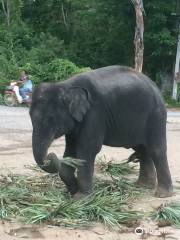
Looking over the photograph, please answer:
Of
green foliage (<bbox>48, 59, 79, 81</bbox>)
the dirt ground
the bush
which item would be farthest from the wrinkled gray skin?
the bush

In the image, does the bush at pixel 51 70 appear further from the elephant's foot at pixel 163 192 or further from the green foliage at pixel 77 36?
the elephant's foot at pixel 163 192

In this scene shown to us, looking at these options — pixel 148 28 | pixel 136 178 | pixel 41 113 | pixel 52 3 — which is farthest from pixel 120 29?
pixel 41 113

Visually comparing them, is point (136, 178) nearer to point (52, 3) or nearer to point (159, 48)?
point (159, 48)

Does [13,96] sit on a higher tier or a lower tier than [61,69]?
lower

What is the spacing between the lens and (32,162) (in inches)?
404

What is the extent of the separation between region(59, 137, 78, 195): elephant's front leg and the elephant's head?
1.36ft

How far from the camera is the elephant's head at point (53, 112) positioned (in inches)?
280

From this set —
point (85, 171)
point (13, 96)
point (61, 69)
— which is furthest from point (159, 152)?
point (61, 69)

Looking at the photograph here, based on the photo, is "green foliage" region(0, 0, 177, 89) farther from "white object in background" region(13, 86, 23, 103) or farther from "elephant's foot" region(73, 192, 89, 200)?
"elephant's foot" region(73, 192, 89, 200)

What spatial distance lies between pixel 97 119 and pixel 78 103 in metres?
0.39

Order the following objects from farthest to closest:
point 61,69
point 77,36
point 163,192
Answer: point 77,36 → point 61,69 → point 163,192

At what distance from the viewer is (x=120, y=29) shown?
30625 millimetres

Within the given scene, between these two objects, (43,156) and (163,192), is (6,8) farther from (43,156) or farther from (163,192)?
(43,156)

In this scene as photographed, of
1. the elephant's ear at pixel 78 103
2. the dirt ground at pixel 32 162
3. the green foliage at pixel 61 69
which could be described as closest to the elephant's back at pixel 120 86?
the elephant's ear at pixel 78 103
